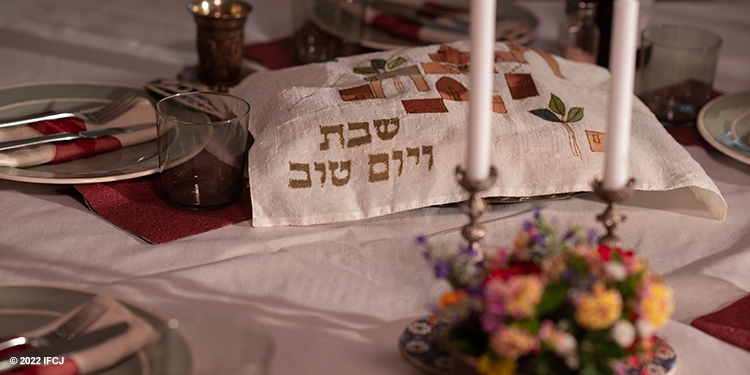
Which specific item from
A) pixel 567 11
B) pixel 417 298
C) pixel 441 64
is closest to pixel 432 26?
pixel 567 11

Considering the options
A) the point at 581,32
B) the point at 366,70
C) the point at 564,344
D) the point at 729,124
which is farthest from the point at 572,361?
the point at 581,32

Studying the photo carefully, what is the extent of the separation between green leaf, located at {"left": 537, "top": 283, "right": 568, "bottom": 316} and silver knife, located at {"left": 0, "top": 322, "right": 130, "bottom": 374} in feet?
0.80

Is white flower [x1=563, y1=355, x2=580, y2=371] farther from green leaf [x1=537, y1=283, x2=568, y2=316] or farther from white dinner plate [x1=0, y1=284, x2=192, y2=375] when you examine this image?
white dinner plate [x1=0, y1=284, x2=192, y2=375]

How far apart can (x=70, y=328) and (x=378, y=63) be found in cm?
41

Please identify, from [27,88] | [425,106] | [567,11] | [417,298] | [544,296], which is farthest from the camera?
[567,11]

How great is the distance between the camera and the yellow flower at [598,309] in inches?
14.9

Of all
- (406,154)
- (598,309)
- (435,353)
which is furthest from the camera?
(406,154)

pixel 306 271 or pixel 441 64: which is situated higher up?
pixel 441 64

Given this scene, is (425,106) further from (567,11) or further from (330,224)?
(567,11)

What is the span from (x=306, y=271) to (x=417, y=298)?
9 cm

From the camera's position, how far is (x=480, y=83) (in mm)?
434

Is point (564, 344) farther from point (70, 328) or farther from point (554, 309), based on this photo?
point (70, 328)

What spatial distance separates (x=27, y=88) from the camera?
0.84 m

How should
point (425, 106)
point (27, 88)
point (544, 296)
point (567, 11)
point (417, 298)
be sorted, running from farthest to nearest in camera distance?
point (567, 11) → point (27, 88) → point (425, 106) → point (417, 298) → point (544, 296)
